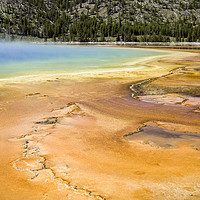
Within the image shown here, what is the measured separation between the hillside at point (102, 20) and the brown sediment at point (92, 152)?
98.4 m

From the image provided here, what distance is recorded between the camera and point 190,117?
7914 millimetres

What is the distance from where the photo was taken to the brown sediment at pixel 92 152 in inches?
157

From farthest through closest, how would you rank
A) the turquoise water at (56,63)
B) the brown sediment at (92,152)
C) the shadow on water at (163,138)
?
the turquoise water at (56,63), the shadow on water at (163,138), the brown sediment at (92,152)

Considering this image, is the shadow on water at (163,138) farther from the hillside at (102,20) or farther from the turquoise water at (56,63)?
the hillside at (102,20)

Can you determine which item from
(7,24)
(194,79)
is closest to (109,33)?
(7,24)

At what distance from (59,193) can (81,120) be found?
3827mm

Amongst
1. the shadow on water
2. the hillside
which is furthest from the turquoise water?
the hillside

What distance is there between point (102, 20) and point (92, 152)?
14518 centimetres

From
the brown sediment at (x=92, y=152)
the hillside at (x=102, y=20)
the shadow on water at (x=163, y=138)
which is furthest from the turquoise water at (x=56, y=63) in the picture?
the hillside at (x=102, y=20)

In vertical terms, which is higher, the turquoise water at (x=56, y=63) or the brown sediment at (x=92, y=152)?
the turquoise water at (x=56, y=63)

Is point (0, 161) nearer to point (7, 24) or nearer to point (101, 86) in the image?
point (101, 86)

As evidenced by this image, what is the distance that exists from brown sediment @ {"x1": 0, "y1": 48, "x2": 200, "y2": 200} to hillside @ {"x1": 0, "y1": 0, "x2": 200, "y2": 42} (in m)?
98.4

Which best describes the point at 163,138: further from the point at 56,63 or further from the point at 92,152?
the point at 56,63

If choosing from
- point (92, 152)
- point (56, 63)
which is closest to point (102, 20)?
point (56, 63)
